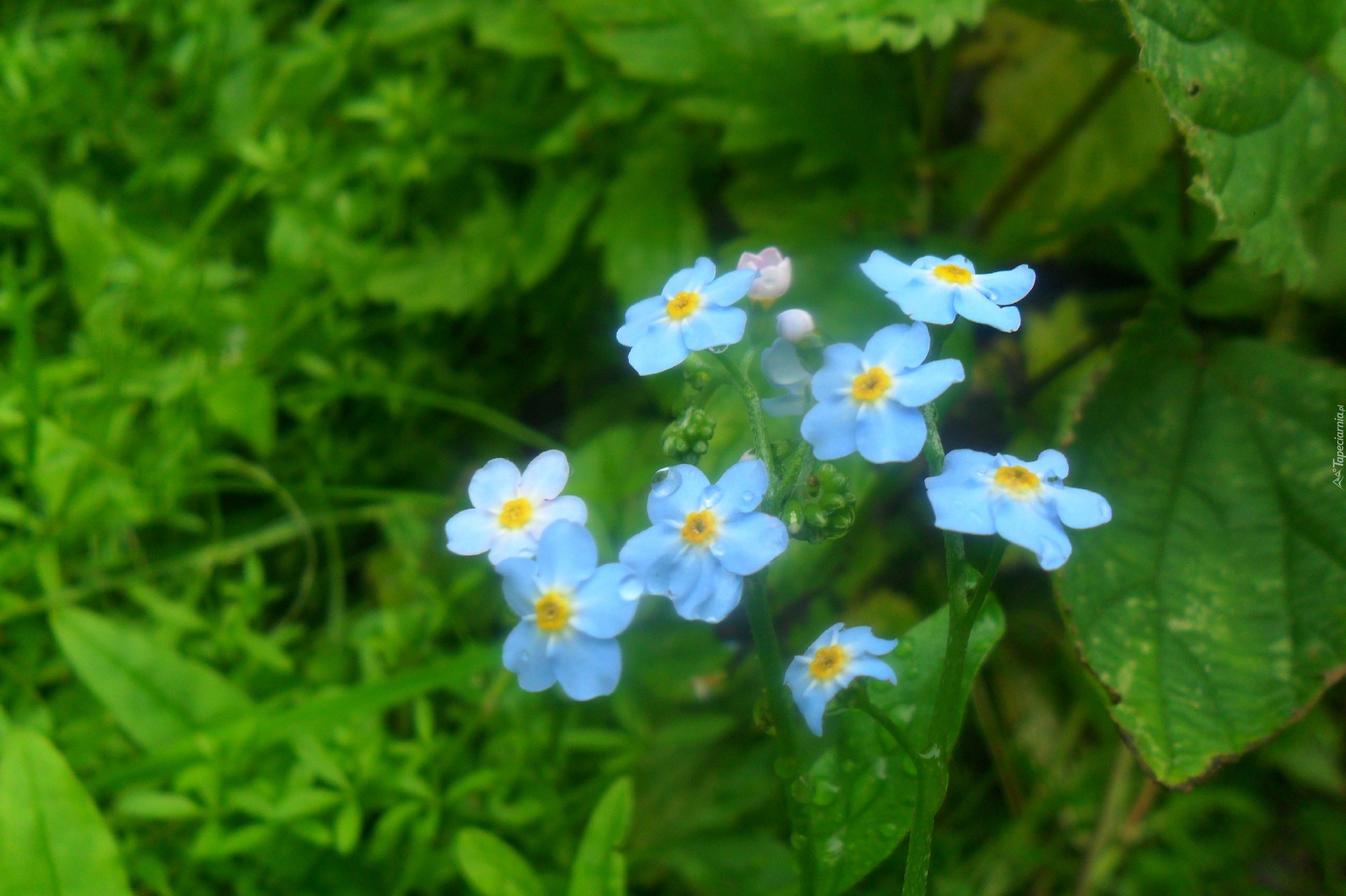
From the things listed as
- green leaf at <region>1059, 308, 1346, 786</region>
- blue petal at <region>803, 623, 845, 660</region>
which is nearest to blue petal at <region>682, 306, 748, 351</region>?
blue petal at <region>803, 623, 845, 660</region>

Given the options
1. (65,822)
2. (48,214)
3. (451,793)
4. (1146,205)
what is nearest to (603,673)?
(451,793)

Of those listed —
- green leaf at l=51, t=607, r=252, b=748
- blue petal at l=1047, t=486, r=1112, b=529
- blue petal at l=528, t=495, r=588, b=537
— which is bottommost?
green leaf at l=51, t=607, r=252, b=748

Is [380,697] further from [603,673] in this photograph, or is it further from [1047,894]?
[1047,894]

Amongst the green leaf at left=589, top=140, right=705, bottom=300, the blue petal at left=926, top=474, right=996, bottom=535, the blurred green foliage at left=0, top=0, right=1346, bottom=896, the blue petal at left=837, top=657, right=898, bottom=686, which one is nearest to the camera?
the blue petal at left=926, top=474, right=996, bottom=535

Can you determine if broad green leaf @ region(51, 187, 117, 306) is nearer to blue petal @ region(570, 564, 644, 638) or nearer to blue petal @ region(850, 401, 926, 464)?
blue petal @ region(570, 564, 644, 638)

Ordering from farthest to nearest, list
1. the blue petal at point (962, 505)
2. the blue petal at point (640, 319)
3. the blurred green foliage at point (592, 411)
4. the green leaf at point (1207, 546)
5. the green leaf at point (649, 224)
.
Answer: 1. the green leaf at point (649, 224)
2. the blurred green foliage at point (592, 411)
3. the green leaf at point (1207, 546)
4. the blue petal at point (640, 319)
5. the blue petal at point (962, 505)

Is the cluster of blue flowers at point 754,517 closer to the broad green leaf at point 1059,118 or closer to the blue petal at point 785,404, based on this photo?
the blue petal at point 785,404

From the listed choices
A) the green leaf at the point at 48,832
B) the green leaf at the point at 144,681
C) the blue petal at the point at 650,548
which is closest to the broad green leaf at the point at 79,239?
the green leaf at the point at 144,681
